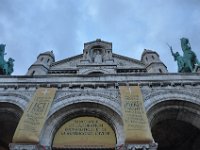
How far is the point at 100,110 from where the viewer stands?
37.0ft

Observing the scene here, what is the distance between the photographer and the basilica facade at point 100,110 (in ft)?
33.5

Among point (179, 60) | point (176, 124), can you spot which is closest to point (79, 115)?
point (176, 124)

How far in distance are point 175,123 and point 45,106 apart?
635cm

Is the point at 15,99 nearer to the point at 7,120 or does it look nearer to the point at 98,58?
the point at 7,120

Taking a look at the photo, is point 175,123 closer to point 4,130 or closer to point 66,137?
point 66,137

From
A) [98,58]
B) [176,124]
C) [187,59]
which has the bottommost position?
[176,124]

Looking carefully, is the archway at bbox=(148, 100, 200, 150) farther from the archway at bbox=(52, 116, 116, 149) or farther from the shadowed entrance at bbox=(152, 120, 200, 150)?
the archway at bbox=(52, 116, 116, 149)

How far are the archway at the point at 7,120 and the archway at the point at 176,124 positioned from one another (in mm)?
6205

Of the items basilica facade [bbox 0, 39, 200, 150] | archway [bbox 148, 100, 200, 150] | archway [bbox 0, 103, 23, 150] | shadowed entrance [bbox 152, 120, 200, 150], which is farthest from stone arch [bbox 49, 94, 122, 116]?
shadowed entrance [bbox 152, 120, 200, 150]

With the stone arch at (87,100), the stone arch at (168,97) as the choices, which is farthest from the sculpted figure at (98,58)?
the stone arch at (168,97)

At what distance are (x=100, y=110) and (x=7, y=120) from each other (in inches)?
185

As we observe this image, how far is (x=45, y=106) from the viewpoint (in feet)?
36.5

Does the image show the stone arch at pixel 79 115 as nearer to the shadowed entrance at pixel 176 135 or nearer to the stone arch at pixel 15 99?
the stone arch at pixel 15 99

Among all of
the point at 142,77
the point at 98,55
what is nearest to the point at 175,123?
the point at 142,77
